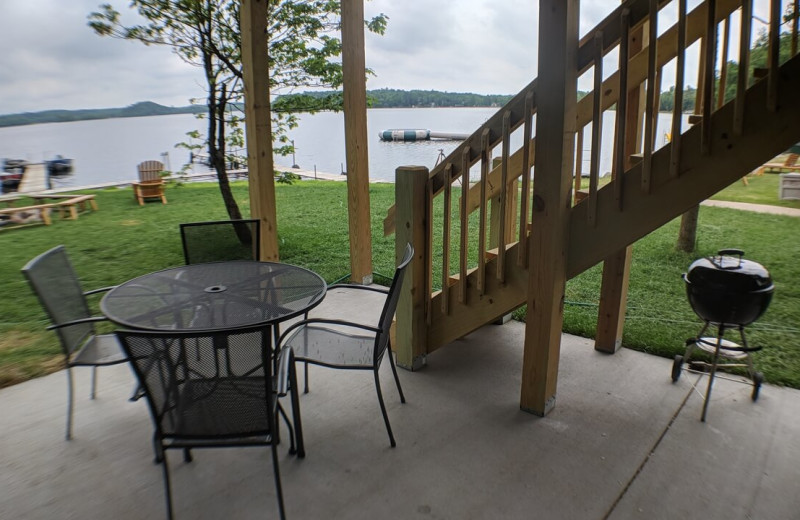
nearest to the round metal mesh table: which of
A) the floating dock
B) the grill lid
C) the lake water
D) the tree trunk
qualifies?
the grill lid

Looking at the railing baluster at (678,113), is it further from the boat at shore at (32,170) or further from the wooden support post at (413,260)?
the boat at shore at (32,170)

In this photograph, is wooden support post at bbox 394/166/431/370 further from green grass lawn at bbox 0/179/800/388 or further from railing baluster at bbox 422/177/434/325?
green grass lawn at bbox 0/179/800/388

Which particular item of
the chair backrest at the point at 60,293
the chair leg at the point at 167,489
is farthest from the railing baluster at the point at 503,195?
the chair backrest at the point at 60,293

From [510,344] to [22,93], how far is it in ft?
23.6

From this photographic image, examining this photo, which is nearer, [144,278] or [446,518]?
[446,518]

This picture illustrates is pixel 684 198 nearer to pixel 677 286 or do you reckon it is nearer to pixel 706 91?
pixel 706 91

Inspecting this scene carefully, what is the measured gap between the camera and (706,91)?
6.26 feet

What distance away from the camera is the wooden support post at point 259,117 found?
344cm

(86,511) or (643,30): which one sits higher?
(643,30)

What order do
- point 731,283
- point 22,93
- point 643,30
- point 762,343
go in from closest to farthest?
point 731,283
point 643,30
point 762,343
point 22,93

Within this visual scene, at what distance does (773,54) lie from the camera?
1.78m

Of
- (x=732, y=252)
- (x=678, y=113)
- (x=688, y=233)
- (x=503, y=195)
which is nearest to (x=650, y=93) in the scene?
(x=678, y=113)

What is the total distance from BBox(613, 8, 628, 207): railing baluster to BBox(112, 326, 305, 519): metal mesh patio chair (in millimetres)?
1612

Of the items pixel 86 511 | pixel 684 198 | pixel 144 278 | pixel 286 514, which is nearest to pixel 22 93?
pixel 144 278
